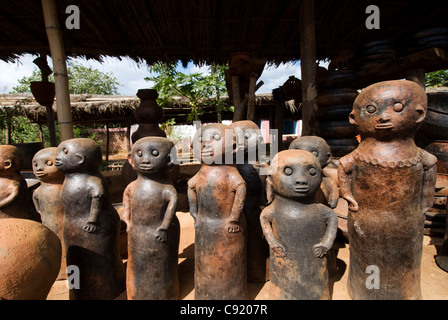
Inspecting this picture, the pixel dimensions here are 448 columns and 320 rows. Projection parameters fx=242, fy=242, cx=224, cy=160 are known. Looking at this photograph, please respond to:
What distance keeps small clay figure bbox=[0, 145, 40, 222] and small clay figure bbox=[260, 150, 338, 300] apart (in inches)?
105

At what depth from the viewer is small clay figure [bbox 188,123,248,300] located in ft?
6.64

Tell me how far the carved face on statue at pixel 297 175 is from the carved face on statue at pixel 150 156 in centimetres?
97

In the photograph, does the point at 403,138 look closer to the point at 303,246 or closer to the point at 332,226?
the point at 332,226

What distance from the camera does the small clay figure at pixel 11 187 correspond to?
2.50 meters

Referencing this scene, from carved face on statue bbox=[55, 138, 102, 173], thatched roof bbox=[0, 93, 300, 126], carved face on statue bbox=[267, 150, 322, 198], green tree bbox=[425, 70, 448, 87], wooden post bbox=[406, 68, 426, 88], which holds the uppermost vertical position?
green tree bbox=[425, 70, 448, 87]

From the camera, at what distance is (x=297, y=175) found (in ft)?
5.86

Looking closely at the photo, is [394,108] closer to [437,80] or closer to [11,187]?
[11,187]

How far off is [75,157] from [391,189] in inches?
106

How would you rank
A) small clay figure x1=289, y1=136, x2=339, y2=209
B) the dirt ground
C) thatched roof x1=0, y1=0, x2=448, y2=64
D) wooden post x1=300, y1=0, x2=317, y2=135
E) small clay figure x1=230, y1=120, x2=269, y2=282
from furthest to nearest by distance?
thatched roof x1=0, y1=0, x2=448, y2=64 < wooden post x1=300, y1=0, x2=317, y2=135 < small clay figure x1=230, y1=120, x2=269, y2=282 < small clay figure x1=289, y1=136, x2=339, y2=209 < the dirt ground

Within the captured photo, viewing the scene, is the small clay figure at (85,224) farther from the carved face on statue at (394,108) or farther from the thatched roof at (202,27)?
the thatched roof at (202,27)

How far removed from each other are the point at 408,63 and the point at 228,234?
12.3 feet

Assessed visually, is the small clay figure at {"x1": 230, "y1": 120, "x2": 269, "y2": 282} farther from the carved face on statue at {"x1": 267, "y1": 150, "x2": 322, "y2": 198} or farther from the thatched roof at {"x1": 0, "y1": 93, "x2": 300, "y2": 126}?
the thatched roof at {"x1": 0, "y1": 93, "x2": 300, "y2": 126}

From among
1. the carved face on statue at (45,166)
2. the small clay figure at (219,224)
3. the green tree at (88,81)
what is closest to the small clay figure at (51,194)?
the carved face on statue at (45,166)

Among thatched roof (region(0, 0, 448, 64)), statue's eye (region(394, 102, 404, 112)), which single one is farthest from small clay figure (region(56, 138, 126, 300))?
thatched roof (region(0, 0, 448, 64))
